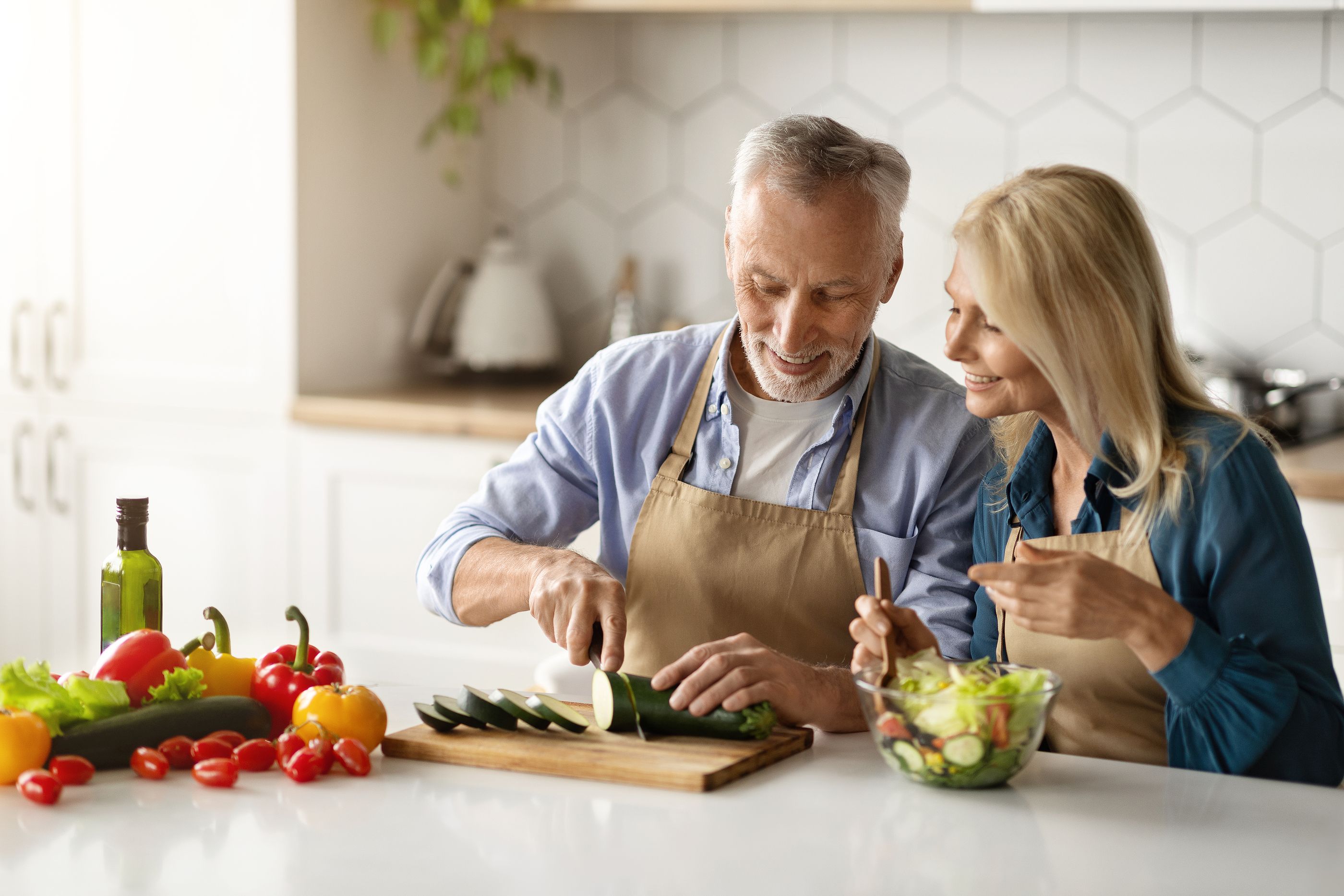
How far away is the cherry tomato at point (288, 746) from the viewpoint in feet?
4.36

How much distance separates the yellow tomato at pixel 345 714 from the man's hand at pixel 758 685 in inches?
10.7

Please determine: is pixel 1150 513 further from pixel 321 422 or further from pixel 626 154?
pixel 626 154

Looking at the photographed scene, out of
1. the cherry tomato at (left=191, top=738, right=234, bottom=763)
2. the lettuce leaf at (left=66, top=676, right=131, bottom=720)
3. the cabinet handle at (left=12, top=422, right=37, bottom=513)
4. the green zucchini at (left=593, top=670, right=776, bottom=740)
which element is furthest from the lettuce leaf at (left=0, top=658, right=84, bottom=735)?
the cabinet handle at (left=12, top=422, right=37, bottom=513)

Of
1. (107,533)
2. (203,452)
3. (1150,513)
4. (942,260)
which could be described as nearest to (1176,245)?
(942,260)

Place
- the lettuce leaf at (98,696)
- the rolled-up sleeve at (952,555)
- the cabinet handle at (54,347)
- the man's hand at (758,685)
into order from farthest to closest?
1. the cabinet handle at (54,347)
2. the rolled-up sleeve at (952,555)
3. the man's hand at (758,685)
4. the lettuce leaf at (98,696)

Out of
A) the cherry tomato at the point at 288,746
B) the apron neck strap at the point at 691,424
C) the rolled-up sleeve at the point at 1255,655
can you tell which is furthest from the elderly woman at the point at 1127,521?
the cherry tomato at the point at 288,746

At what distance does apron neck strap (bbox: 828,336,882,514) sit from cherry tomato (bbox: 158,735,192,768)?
841mm

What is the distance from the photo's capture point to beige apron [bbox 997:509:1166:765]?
5.16ft

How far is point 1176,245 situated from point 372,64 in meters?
1.79

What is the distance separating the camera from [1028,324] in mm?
1527

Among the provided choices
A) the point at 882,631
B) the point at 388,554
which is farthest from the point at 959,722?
the point at 388,554

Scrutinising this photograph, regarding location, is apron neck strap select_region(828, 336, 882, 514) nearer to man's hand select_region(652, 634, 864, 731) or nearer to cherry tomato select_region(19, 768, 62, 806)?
man's hand select_region(652, 634, 864, 731)

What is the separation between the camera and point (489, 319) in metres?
3.36

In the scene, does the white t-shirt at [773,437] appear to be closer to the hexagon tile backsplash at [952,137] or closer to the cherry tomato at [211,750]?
the cherry tomato at [211,750]
